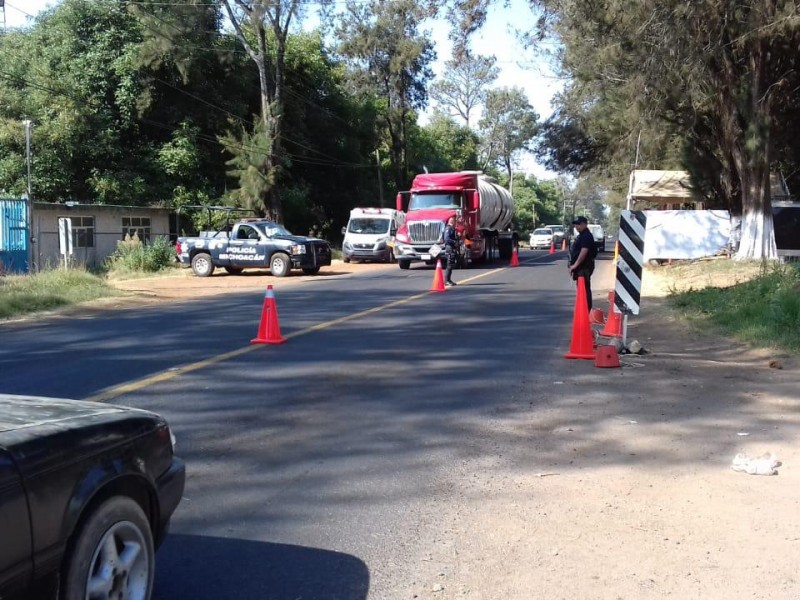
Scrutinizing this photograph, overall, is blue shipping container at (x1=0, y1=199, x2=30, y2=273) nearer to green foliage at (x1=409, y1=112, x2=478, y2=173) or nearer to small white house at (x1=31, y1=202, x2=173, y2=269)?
small white house at (x1=31, y1=202, x2=173, y2=269)

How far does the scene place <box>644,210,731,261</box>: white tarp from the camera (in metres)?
30.4

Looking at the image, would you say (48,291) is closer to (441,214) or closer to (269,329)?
(269,329)

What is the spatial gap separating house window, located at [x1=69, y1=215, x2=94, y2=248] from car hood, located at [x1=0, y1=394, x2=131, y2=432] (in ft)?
99.1

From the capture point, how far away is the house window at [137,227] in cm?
3554

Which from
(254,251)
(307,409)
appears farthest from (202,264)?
(307,409)

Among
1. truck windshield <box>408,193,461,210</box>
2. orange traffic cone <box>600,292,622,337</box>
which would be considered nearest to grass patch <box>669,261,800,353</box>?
orange traffic cone <box>600,292,622,337</box>

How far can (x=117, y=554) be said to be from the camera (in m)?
3.43

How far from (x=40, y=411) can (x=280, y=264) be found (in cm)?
2406

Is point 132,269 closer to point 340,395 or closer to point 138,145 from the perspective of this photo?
point 138,145

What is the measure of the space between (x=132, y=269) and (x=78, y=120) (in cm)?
1105

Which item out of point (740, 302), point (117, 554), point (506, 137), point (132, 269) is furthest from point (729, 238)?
point (506, 137)

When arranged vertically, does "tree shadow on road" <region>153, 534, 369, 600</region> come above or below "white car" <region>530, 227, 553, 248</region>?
below

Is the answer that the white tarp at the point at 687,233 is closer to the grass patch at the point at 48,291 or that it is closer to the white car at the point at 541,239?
the grass patch at the point at 48,291

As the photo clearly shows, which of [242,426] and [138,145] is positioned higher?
[138,145]
